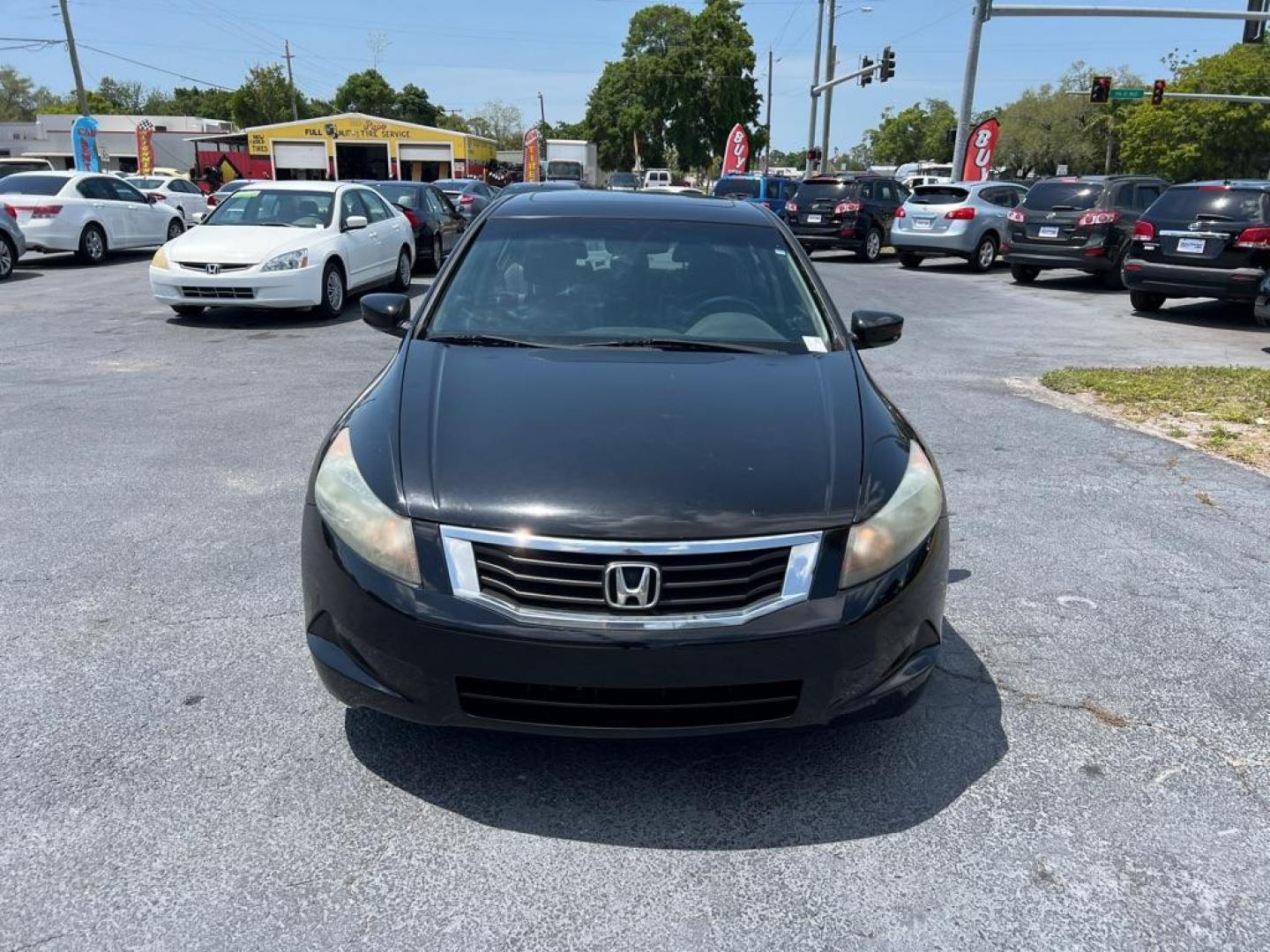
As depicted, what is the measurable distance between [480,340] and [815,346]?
4.06 feet

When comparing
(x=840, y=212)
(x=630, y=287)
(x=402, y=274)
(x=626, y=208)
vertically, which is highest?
(x=626, y=208)

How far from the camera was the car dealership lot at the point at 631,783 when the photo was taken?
7.64ft

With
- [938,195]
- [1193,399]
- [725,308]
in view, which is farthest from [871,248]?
[725,308]

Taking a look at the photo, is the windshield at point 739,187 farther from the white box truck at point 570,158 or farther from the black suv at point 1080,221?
the white box truck at point 570,158

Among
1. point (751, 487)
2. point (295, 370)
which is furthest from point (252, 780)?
point (295, 370)

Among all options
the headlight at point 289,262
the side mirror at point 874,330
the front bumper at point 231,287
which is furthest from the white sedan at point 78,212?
the side mirror at point 874,330

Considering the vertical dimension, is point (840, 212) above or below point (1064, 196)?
below

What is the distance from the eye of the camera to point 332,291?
38.1 feet

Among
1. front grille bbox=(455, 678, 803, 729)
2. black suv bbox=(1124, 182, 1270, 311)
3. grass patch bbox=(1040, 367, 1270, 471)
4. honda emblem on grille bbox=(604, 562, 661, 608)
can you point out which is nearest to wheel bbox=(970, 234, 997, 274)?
black suv bbox=(1124, 182, 1270, 311)

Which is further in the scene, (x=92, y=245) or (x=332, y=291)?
(x=92, y=245)

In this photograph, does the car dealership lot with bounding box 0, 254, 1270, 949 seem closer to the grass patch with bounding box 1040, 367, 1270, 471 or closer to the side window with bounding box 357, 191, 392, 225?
the grass patch with bounding box 1040, 367, 1270, 471

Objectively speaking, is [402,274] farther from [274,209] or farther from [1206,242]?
[1206,242]

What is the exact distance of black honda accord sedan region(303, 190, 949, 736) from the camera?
246cm

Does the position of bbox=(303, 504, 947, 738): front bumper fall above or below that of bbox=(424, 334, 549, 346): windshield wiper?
below
